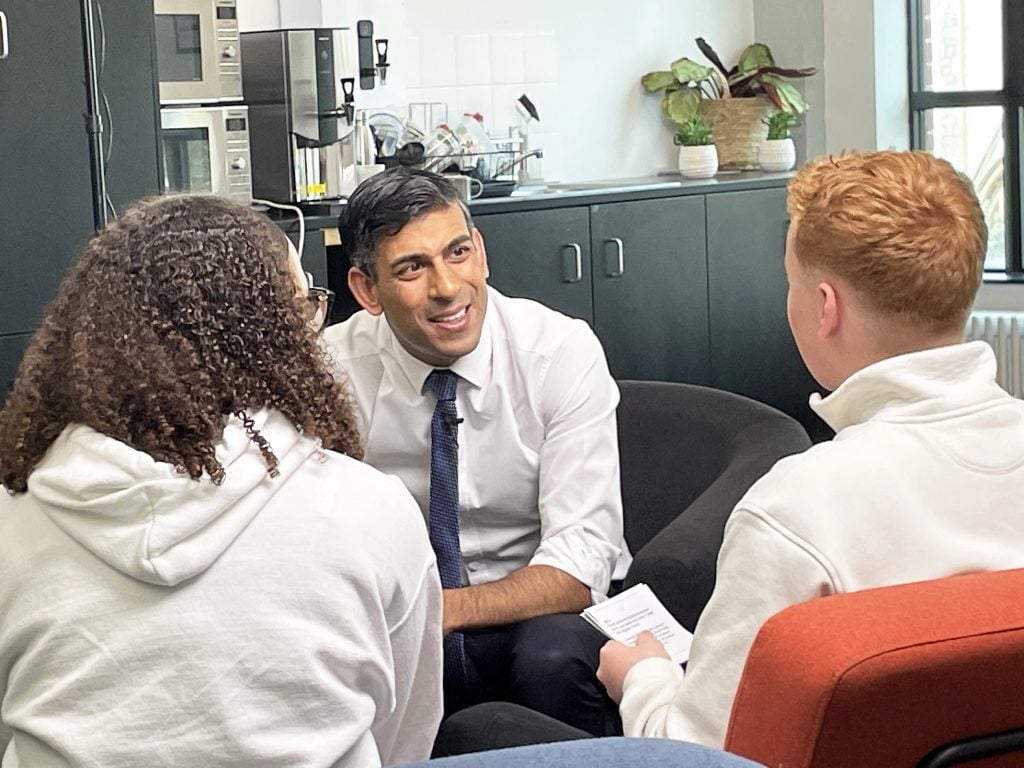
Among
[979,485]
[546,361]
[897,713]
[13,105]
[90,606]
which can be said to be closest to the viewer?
[897,713]

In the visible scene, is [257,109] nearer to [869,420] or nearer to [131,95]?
[131,95]

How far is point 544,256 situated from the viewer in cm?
470

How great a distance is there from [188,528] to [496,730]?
2.32 ft

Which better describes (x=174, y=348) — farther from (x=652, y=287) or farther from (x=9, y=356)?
(x=652, y=287)

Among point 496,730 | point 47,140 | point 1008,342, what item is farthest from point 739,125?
point 496,730

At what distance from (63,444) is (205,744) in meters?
0.33

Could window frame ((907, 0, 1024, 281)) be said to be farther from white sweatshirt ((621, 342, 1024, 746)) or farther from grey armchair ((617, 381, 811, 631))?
white sweatshirt ((621, 342, 1024, 746))

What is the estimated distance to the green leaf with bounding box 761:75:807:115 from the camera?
5676 millimetres

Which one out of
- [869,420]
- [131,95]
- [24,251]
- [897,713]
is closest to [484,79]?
[131,95]

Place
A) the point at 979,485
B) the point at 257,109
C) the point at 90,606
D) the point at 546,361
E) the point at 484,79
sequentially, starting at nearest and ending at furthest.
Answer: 1. the point at 90,606
2. the point at 979,485
3. the point at 546,361
4. the point at 257,109
5. the point at 484,79

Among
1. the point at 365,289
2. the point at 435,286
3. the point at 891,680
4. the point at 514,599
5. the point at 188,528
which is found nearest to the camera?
the point at 891,680

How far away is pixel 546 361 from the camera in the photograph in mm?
2686

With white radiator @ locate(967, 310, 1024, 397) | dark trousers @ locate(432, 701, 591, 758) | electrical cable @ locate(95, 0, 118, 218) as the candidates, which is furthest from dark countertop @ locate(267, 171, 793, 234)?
dark trousers @ locate(432, 701, 591, 758)

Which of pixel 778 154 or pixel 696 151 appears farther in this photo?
pixel 778 154
